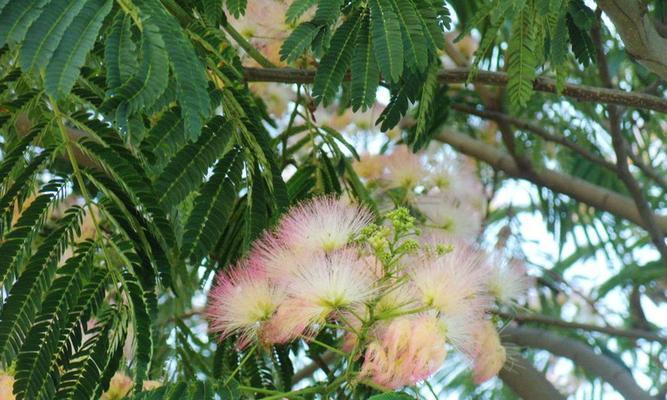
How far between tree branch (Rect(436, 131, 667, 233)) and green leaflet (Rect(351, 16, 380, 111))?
67.1 inches

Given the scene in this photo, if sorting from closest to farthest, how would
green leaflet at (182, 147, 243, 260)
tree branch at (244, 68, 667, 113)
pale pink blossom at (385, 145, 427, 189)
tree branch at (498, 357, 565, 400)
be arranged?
green leaflet at (182, 147, 243, 260) < tree branch at (244, 68, 667, 113) < pale pink blossom at (385, 145, 427, 189) < tree branch at (498, 357, 565, 400)

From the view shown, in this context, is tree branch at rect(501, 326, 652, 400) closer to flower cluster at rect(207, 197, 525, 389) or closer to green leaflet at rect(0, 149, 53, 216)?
flower cluster at rect(207, 197, 525, 389)

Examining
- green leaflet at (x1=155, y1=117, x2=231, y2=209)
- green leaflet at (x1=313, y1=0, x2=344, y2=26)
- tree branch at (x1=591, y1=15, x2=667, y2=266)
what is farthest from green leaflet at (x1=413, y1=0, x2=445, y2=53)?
tree branch at (x1=591, y1=15, x2=667, y2=266)

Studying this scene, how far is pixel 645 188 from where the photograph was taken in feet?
14.9

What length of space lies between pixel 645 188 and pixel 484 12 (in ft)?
7.79

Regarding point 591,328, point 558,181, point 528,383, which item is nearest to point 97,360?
point 528,383

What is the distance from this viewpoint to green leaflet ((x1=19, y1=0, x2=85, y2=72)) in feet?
5.64

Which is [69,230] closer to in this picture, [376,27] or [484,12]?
[376,27]

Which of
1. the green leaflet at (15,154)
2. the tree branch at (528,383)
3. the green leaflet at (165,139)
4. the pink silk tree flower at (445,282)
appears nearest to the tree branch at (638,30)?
the pink silk tree flower at (445,282)

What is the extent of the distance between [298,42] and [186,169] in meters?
0.28

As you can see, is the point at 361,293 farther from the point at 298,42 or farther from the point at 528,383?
the point at 528,383

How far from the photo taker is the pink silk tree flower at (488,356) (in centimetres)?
217

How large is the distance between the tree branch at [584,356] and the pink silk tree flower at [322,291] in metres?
1.23

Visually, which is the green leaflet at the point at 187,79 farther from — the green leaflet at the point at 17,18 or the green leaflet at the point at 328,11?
the green leaflet at the point at 328,11
